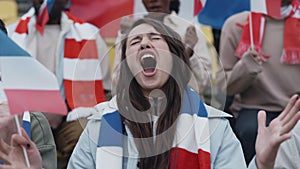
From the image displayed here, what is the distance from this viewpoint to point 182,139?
4.01 m

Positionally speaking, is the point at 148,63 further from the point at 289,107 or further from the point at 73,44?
the point at 73,44

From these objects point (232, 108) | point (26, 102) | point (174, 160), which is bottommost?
point (232, 108)

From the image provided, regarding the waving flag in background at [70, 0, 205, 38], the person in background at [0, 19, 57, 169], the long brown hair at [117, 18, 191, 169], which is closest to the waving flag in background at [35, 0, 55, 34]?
the waving flag in background at [70, 0, 205, 38]

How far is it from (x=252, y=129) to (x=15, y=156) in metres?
2.17

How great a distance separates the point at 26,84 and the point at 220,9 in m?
2.82

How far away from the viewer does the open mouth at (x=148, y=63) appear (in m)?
3.96

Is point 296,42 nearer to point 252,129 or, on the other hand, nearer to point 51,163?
point 252,129

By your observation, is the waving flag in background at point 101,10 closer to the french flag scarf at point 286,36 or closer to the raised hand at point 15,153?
the french flag scarf at point 286,36

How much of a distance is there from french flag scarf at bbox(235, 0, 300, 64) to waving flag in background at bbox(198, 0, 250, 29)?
0.43m

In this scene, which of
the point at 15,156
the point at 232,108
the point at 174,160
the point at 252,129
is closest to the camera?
the point at 15,156

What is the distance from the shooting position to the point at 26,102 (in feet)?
11.6

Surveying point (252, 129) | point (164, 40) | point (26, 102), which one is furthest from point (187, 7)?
point (26, 102)

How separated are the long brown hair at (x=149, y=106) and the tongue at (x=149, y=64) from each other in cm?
12

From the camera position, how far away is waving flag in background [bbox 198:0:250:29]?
613cm
